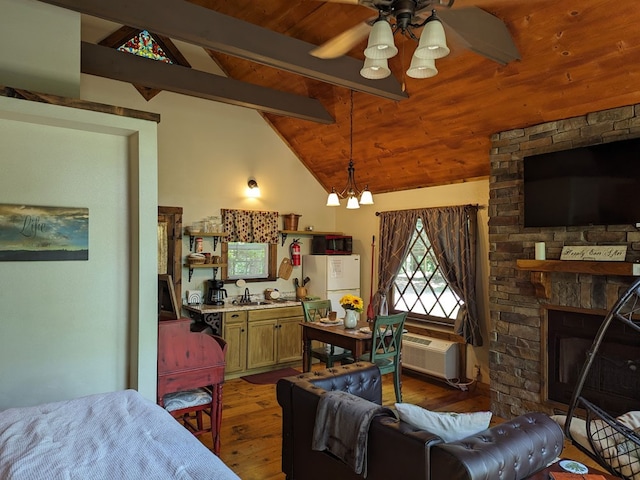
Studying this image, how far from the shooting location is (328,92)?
16.8ft

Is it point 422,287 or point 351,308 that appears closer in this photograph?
point 351,308

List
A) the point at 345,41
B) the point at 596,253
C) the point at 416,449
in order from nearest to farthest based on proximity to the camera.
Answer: the point at 416,449
the point at 345,41
the point at 596,253

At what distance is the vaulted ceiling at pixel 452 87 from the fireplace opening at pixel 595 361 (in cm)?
173

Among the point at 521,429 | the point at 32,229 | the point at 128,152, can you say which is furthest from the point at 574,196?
the point at 32,229

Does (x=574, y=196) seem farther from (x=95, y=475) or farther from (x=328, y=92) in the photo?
(x=95, y=475)

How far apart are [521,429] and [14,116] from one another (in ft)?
10.8

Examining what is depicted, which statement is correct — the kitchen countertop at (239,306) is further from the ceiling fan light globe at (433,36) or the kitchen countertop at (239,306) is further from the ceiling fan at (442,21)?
the ceiling fan light globe at (433,36)

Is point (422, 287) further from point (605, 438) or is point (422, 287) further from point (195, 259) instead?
point (605, 438)

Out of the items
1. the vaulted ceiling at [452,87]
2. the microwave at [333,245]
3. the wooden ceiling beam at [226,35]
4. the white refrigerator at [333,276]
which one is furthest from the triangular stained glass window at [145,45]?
the white refrigerator at [333,276]

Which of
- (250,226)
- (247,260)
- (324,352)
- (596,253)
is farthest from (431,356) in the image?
(250,226)

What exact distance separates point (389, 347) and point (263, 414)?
136cm

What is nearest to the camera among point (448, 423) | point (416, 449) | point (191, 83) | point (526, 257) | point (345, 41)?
point (416, 449)

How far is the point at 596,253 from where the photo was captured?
3.47 m

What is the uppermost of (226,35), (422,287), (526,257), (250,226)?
(226,35)
